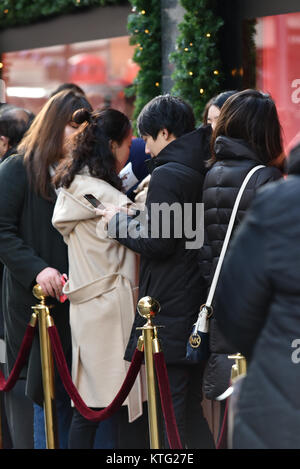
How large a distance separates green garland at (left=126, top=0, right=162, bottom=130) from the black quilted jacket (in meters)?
3.87

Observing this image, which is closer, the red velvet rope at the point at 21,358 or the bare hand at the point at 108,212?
the bare hand at the point at 108,212

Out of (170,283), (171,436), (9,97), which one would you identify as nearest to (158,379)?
(171,436)

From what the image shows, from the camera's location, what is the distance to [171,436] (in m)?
3.74

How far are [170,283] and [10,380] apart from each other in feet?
3.94

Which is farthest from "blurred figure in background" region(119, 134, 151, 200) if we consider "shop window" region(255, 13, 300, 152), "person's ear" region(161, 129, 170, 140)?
"shop window" region(255, 13, 300, 152)

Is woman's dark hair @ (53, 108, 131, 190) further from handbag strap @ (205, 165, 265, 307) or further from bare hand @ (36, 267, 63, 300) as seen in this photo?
handbag strap @ (205, 165, 265, 307)

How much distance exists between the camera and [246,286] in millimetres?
2324

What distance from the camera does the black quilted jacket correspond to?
145 inches

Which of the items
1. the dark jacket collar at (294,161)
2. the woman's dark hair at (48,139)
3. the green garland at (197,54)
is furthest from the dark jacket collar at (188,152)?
the green garland at (197,54)

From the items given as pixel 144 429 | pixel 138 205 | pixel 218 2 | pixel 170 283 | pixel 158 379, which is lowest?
pixel 144 429

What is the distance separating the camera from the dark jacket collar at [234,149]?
3752 millimetres

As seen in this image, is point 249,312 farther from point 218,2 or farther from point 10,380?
point 218,2

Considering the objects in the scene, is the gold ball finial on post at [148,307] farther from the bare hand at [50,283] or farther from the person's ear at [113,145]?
the person's ear at [113,145]

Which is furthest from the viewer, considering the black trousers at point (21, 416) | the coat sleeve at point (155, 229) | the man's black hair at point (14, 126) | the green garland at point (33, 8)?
the green garland at point (33, 8)
